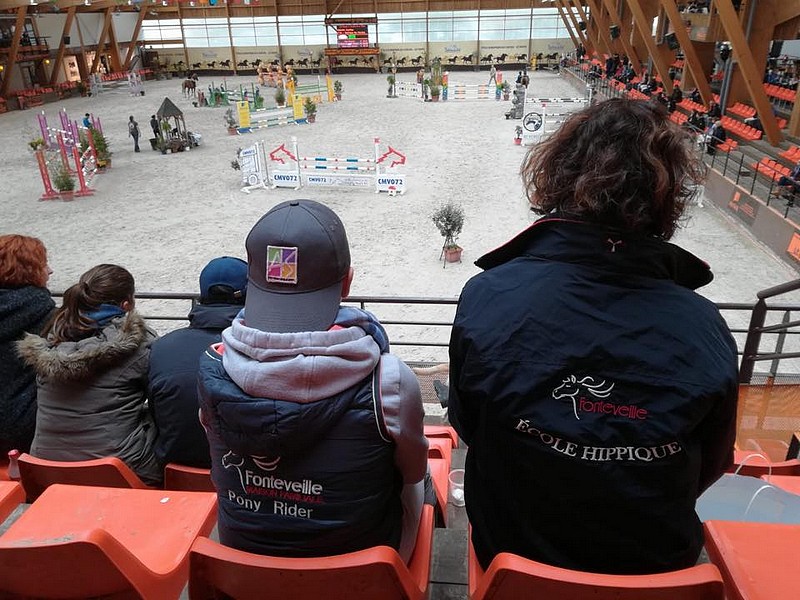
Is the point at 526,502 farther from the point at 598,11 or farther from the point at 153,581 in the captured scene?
the point at 598,11

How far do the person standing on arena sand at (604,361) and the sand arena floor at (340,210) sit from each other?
10.4ft

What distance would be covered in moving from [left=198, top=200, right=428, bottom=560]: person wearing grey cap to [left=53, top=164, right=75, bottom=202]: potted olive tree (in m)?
13.6

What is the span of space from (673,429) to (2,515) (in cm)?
200

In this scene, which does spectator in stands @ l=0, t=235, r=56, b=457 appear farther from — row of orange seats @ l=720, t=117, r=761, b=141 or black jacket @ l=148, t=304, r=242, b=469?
row of orange seats @ l=720, t=117, r=761, b=141

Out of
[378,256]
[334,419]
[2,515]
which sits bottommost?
[378,256]

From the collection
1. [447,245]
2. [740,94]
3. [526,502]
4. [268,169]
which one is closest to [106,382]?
[526,502]

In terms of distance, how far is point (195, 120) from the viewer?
2300cm

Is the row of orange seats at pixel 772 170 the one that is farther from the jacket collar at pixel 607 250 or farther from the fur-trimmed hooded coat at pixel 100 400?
the fur-trimmed hooded coat at pixel 100 400

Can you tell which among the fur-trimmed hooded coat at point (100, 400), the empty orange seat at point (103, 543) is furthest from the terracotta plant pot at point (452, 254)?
the empty orange seat at point (103, 543)

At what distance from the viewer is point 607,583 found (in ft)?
3.60

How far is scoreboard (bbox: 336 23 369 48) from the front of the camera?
115 feet

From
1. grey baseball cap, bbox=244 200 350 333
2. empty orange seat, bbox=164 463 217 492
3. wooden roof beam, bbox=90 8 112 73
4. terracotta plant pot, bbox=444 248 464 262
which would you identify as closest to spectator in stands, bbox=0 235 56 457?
empty orange seat, bbox=164 463 217 492

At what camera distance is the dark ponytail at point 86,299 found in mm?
2150

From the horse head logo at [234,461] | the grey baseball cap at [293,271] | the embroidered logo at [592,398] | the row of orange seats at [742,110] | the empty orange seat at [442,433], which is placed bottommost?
the empty orange seat at [442,433]
